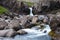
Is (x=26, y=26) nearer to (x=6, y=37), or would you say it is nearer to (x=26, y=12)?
(x=6, y=37)

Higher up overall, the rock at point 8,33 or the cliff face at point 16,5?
the rock at point 8,33

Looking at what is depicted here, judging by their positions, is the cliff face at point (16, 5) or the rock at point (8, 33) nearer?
the rock at point (8, 33)

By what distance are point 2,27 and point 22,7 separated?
52.5 metres

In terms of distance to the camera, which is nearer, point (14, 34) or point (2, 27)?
point (14, 34)

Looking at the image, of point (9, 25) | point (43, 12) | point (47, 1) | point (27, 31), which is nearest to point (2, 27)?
point (9, 25)

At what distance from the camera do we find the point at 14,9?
103375mm

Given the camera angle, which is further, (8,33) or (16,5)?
(16,5)

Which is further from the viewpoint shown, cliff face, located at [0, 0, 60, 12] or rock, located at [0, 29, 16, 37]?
cliff face, located at [0, 0, 60, 12]

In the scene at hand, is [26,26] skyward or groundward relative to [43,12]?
skyward

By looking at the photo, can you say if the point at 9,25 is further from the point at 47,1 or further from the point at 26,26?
the point at 47,1

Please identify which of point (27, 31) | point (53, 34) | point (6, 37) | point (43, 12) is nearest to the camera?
point (53, 34)

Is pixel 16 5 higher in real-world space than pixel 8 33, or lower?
lower

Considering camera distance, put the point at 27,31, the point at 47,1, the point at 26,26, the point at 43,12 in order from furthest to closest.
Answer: the point at 47,1 → the point at 43,12 → the point at 26,26 → the point at 27,31

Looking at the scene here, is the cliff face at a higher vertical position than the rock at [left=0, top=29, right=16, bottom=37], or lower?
lower
